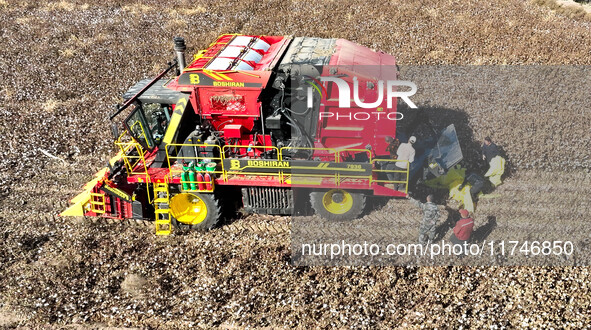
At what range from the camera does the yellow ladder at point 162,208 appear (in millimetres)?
12555

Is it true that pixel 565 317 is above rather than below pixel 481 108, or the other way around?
below

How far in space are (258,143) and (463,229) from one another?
5.47 meters

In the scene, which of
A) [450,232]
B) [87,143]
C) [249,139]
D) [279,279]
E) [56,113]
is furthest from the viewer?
[56,113]

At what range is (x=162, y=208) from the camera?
42.1ft

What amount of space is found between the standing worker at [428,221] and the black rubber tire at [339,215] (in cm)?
150

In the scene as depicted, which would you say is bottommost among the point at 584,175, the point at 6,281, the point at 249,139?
the point at 6,281

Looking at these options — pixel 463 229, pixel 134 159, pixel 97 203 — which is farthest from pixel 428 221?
pixel 97 203

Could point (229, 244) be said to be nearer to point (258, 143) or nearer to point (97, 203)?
point (258, 143)

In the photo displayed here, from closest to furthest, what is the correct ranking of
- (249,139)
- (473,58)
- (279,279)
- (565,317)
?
(565,317)
(279,279)
(249,139)
(473,58)

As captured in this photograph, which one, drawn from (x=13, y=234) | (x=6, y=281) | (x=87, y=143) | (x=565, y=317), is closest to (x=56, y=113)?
(x=87, y=143)

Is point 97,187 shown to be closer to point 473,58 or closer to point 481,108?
point 481,108

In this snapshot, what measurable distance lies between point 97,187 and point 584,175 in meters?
13.3

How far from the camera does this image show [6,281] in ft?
36.4

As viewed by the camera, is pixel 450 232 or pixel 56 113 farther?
pixel 56 113
